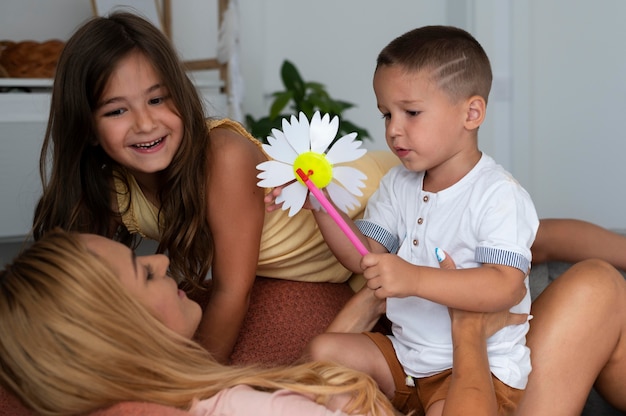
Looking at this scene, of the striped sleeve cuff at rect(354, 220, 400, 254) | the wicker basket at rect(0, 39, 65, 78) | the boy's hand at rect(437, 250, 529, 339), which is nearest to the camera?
the boy's hand at rect(437, 250, 529, 339)

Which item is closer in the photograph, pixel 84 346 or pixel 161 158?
pixel 84 346

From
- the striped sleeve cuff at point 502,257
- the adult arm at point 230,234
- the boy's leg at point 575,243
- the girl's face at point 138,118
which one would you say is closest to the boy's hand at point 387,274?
the striped sleeve cuff at point 502,257

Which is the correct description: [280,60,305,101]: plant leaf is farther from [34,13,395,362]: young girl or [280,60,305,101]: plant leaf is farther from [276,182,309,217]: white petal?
[276,182,309,217]: white petal

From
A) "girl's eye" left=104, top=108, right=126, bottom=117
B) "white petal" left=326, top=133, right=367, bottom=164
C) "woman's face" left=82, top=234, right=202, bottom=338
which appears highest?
"girl's eye" left=104, top=108, right=126, bottom=117

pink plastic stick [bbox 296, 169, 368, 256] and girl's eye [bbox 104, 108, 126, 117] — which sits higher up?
girl's eye [bbox 104, 108, 126, 117]

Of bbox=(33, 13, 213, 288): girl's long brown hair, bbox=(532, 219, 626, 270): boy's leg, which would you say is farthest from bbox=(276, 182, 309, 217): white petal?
bbox=(532, 219, 626, 270): boy's leg

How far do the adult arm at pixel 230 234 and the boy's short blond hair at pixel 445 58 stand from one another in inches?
14.2

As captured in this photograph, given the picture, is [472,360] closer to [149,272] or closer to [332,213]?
[332,213]

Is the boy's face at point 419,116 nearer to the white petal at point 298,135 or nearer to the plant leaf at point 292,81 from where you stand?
the white petal at point 298,135

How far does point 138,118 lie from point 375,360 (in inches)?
24.4

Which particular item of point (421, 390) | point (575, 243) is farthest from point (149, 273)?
point (575, 243)

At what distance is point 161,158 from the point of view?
1.62m

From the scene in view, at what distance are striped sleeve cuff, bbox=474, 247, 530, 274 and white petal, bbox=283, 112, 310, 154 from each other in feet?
1.07

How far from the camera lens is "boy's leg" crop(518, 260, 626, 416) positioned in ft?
4.61
